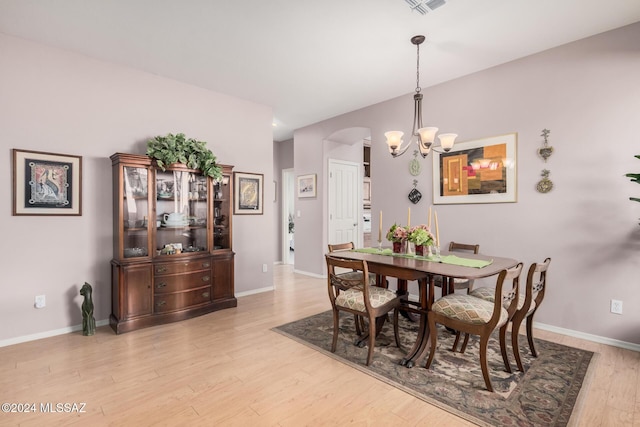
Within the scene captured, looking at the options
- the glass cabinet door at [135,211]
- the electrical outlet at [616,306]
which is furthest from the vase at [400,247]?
the glass cabinet door at [135,211]

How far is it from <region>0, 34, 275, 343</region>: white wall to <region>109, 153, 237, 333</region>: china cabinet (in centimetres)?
24

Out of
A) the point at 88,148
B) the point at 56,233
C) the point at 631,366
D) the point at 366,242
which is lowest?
the point at 631,366

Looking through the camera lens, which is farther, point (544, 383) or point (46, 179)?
point (46, 179)

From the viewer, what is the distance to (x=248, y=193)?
4574 millimetres

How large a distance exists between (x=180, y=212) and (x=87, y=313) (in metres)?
1.33

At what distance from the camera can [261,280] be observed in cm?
474

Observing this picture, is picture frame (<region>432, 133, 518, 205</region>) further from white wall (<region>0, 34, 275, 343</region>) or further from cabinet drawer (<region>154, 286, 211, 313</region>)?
white wall (<region>0, 34, 275, 343</region>)

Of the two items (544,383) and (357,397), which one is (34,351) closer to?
(357,397)

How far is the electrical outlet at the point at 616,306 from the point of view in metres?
2.80

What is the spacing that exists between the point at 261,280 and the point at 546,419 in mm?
3686

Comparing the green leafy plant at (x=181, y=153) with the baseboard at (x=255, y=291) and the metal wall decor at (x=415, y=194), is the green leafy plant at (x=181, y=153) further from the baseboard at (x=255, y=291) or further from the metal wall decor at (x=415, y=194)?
the metal wall decor at (x=415, y=194)

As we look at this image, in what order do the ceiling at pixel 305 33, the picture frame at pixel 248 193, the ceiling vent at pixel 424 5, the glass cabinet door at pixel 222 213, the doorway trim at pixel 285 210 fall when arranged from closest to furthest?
the ceiling vent at pixel 424 5 < the ceiling at pixel 305 33 < the glass cabinet door at pixel 222 213 < the picture frame at pixel 248 193 < the doorway trim at pixel 285 210

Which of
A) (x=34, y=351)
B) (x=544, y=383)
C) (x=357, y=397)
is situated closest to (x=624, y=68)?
(x=544, y=383)

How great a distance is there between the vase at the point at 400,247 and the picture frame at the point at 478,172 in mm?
1267
